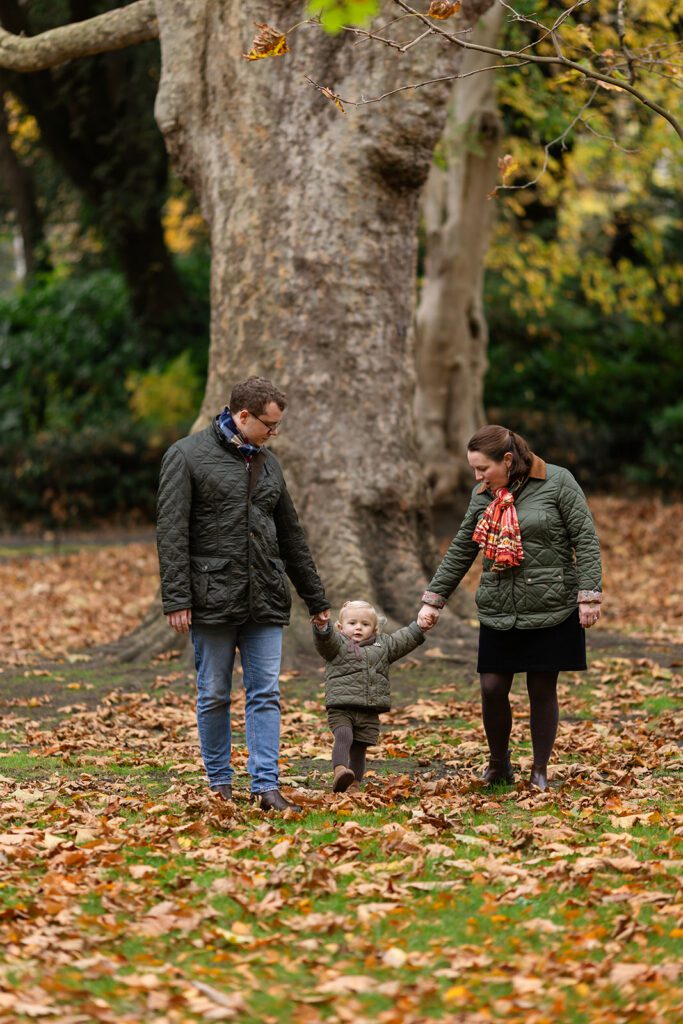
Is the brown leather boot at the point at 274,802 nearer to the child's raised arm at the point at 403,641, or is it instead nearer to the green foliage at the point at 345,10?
the child's raised arm at the point at 403,641

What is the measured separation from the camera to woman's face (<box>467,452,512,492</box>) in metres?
6.80

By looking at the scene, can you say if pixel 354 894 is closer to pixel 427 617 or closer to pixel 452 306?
pixel 427 617

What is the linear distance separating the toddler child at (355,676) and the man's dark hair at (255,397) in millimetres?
1129

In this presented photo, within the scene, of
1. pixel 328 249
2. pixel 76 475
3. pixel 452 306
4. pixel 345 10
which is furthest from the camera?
pixel 76 475

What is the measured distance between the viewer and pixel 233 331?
1147cm

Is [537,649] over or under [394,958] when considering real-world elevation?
over

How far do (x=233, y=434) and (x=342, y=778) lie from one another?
1.79 metres

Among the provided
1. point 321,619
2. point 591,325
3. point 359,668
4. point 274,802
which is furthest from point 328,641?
point 591,325

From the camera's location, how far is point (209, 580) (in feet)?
22.0

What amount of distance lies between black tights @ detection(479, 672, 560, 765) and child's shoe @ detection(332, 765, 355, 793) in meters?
0.73

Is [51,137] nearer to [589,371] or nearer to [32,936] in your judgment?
[589,371]

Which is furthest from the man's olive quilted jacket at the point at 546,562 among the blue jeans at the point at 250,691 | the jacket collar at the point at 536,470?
the blue jeans at the point at 250,691

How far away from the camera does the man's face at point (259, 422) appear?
6.61 metres

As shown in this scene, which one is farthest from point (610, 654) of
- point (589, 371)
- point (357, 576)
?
point (589, 371)
